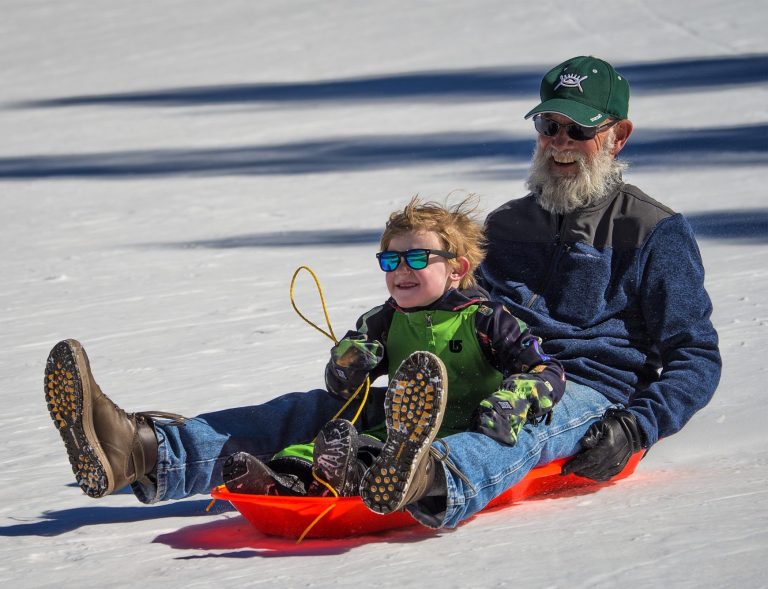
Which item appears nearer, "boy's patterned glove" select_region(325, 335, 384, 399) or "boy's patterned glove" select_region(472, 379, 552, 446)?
"boy's patterned glove" select_region(472, 379, 552, 446)

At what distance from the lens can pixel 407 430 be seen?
3.12 m

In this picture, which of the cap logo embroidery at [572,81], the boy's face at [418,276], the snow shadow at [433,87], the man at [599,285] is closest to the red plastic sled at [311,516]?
the man at [599,285]

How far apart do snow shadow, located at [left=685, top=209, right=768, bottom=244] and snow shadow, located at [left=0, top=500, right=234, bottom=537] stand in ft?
A: 13.3

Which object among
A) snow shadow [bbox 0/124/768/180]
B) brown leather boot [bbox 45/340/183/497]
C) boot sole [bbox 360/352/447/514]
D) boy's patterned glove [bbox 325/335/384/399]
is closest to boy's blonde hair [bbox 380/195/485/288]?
boy's patterned glove [bbox 325/335/384/399]

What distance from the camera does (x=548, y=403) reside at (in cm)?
344

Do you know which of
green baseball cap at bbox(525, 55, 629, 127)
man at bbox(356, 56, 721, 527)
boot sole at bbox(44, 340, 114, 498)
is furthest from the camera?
green baseball cap at bbox(525, 55, 629, 127)

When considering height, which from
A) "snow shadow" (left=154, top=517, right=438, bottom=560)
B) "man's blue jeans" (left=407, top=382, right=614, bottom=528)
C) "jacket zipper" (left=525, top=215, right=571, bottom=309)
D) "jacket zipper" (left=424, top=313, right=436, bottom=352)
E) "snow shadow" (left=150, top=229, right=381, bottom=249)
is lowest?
"snow shadow" (left=154, top=517, right=438, bottom=560)

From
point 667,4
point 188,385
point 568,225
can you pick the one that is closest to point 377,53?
point 667,4

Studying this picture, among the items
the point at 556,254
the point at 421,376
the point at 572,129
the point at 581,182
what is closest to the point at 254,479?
the point at 421,376

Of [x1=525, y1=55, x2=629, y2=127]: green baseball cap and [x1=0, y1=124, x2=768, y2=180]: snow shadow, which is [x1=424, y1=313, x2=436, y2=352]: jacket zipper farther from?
[x1=0, y1=124, x2=768, y2=180]: snow shadow

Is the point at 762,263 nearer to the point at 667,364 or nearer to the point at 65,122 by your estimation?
the point at 667,364

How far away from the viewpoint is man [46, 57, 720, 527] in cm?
344

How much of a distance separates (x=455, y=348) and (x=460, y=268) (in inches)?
9.7

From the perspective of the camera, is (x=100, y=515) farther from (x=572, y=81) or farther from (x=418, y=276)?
(x=572, y=81)
